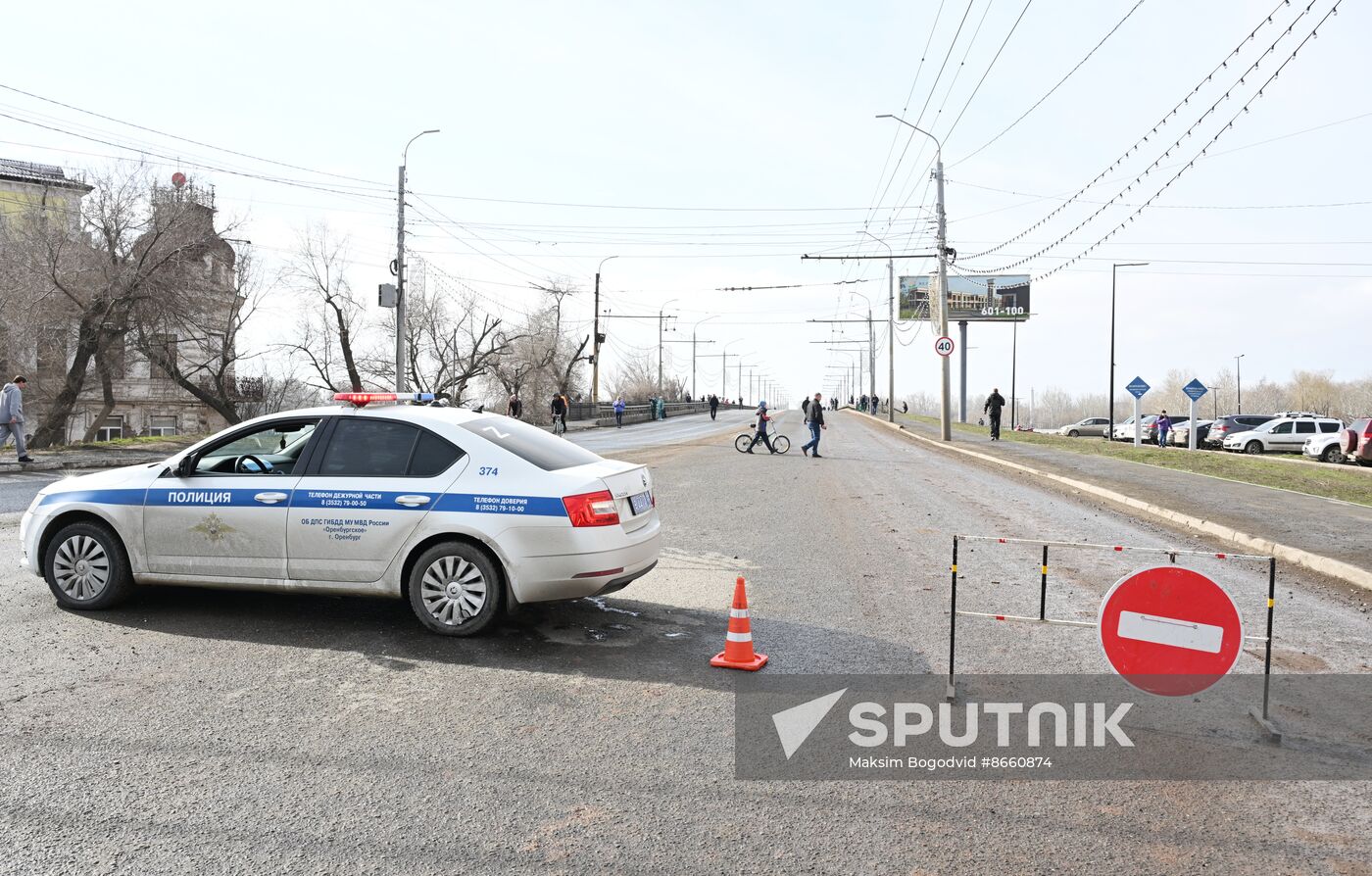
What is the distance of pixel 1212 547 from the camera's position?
420 inches

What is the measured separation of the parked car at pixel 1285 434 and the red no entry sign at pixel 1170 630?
3737 cm

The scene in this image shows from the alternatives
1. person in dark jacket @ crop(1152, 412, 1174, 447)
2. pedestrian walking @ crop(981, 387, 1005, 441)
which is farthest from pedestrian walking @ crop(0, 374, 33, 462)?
person in dark jacket @ crop(1152, 412, 1174, 447)

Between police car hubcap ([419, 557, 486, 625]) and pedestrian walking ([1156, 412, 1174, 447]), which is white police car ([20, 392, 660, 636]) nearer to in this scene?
police car hubcap ([419, 557, 486, 625])

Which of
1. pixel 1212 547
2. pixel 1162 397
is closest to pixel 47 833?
pixel 1212 547

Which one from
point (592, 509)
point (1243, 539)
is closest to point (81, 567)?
point (592, 509)

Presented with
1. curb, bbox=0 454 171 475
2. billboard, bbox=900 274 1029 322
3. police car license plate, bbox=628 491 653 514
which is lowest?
curb, bbox=0 454 171 475

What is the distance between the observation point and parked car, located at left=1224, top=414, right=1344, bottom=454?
3606 cm

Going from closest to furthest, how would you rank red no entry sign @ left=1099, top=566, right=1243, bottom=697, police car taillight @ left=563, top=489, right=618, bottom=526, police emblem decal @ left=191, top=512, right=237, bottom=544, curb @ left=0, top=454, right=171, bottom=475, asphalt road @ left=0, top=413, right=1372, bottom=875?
asphalt road @ left=0, top=413, right=1372, bottom=875 → red no entry sign @ left=1099, top=566, right=1243, bottom=697 → police car taillight @ left=563, top=489, right=618, bottom=526 → police emblem decal @ left=191, top=512, right=237, bottom=544 → curb @ left=0, top=454, right=171, bottom=475

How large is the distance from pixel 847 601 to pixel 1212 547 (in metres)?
5.80

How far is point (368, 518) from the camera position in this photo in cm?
606

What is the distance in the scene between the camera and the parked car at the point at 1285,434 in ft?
118

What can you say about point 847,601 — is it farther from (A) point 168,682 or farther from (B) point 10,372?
(B) point 10,372

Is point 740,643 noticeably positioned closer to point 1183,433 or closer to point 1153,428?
point 1153,428

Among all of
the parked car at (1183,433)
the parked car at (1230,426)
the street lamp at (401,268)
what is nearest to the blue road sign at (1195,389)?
the parked car at (1230,426)
